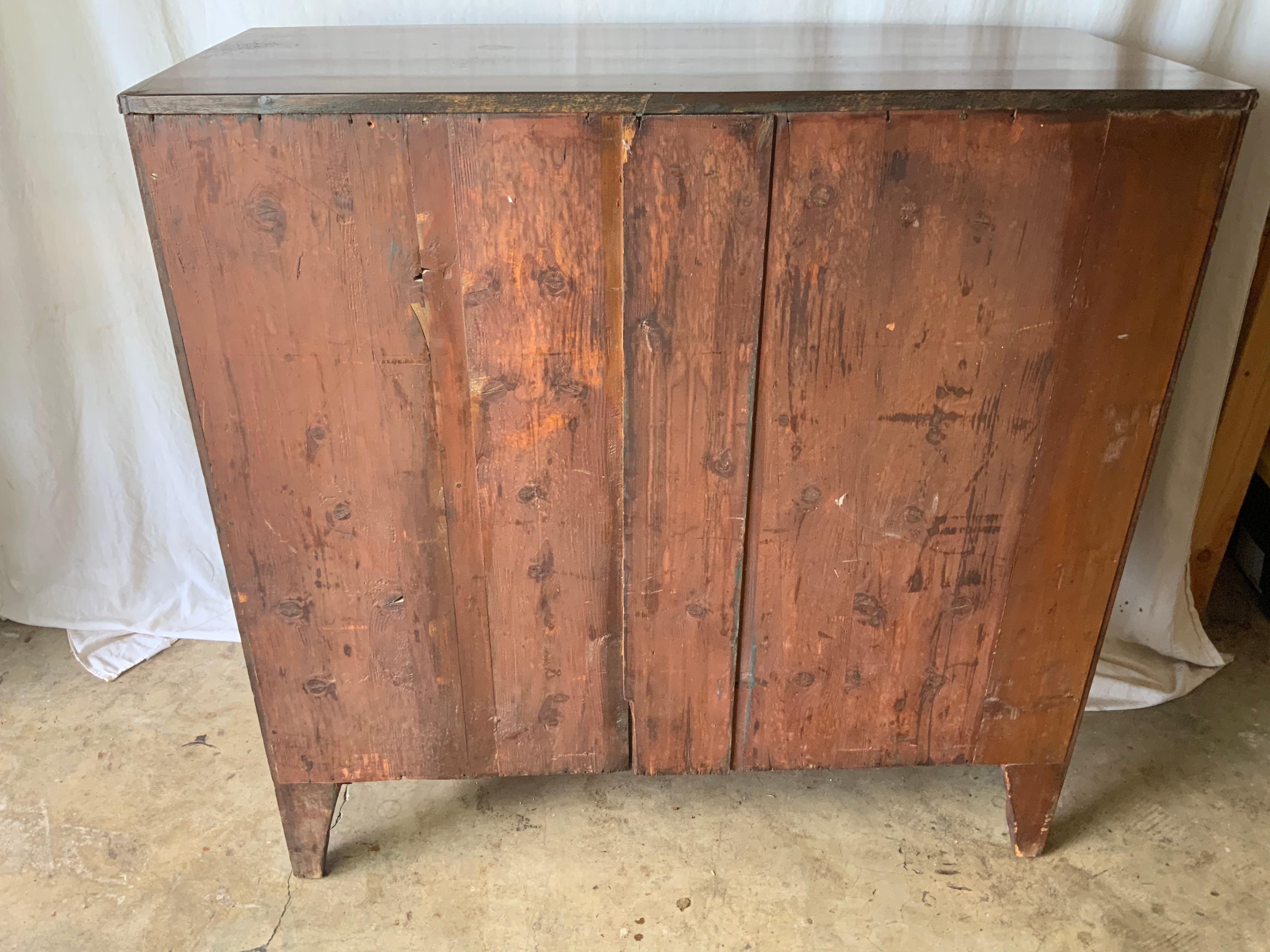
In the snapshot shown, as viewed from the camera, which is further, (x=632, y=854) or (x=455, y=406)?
(x=632, y=854)

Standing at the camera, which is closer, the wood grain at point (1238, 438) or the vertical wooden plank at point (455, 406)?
the vertical wooden plank at point (455, 406)

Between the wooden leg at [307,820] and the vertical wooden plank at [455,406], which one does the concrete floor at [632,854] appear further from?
the vertical wooden plank at [455,406]

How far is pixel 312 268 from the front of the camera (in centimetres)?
96

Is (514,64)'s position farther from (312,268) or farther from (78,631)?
(78,631)

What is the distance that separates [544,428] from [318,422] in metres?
0.23

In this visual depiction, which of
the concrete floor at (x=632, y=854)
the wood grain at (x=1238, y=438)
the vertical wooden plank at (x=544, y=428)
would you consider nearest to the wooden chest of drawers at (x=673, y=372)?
the vertical wooden plank at (x=544, y=428)

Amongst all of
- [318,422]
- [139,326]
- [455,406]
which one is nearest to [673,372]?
[455,406]

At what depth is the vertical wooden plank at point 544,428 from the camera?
36.2 inches

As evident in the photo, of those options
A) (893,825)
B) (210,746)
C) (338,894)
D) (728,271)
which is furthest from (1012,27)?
(210,746)

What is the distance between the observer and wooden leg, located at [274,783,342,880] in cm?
129

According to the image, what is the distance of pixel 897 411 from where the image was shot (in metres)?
1.04

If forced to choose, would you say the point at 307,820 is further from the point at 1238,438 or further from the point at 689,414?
the point at 1238,438

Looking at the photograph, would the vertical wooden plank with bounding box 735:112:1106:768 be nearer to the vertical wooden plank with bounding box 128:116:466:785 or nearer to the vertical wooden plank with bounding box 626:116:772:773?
the vertical wooden plank with bounding box 626:116:772:773

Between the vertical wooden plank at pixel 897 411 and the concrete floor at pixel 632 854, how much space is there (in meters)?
0.21
